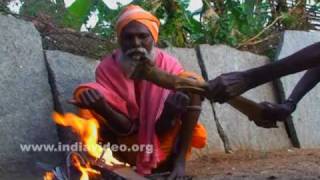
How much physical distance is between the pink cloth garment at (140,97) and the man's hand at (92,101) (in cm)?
8

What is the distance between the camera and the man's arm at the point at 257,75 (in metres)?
3.27

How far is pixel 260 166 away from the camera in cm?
534

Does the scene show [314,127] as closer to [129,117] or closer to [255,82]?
[129,117]

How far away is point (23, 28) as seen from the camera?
5520 mm

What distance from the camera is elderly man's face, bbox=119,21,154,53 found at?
4949 millimetres

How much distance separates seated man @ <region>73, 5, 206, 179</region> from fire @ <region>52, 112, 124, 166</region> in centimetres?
9

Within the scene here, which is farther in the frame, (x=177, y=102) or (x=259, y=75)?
(x=177, y=102)

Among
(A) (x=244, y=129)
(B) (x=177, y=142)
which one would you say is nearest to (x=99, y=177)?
(B) (x=177, y=142)

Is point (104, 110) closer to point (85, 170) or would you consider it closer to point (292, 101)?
point (85, 170)

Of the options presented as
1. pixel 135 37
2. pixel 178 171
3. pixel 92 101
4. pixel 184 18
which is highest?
pixel 184 18

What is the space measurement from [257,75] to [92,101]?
1.75 metres

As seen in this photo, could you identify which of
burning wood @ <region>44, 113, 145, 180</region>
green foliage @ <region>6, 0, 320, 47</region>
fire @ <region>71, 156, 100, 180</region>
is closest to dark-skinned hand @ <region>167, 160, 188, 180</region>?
burning wood @ <region>44, 113, 145, 180</region>

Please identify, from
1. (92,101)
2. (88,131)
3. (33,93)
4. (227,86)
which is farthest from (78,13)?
(227,86)

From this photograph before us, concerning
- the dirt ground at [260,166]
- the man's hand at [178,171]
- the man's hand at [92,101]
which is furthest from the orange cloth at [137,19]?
the dirt ground at [260,166]
